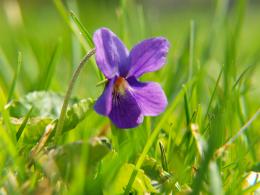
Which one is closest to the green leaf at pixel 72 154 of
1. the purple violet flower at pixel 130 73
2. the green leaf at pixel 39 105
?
the purple violet flower at pixel 130 73

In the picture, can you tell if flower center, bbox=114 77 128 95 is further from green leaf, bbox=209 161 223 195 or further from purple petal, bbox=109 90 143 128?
green leaf, bbox=209 161 223 195

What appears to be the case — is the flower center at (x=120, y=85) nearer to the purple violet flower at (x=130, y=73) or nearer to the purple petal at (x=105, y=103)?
the purple violet flower at (x=130, y=73)

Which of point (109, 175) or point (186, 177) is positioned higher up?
point (109, 175)

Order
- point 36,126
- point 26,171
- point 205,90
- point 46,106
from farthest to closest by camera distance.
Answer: point 205,90, point 46,106, point 36,126, point 26,171

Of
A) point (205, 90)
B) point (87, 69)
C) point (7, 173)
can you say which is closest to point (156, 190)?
point (7, 173)

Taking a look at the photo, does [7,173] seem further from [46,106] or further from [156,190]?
[46,106]

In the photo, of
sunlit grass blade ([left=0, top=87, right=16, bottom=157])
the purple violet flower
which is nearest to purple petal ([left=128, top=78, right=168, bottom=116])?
the purple violet flower
